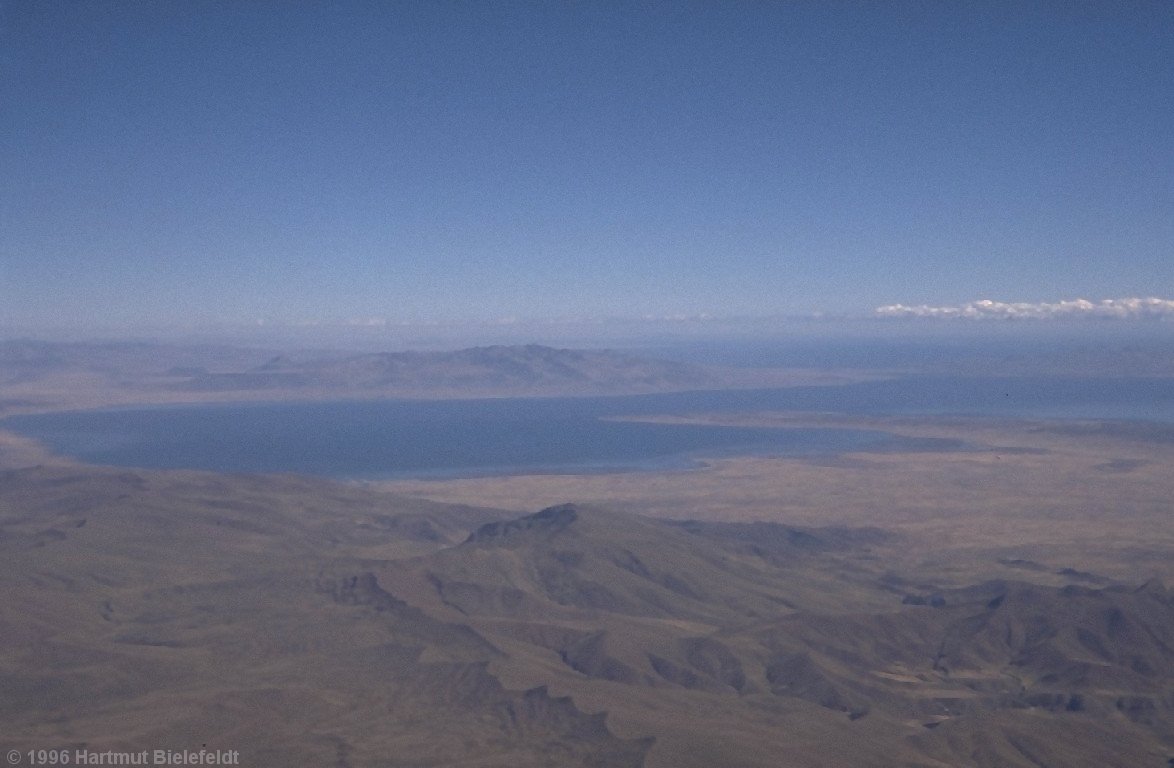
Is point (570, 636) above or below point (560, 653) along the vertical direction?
above

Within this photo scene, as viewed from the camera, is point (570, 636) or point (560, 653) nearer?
point (560, 653)

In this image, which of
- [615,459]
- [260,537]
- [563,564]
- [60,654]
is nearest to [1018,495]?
[615,459]

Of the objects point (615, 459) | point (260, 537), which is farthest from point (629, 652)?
point (615, 459)

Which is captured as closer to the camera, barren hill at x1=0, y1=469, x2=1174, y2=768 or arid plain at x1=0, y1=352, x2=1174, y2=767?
barren hill at x1=0, y1=469, x2=1174, y2=768

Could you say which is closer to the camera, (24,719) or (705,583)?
(24,719)

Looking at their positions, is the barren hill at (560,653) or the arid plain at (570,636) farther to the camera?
the arid plain at (570,636)

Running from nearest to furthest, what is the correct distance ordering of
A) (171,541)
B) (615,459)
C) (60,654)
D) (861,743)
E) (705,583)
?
1. (861,743)
2. (60,654)
3. (705,583)
4. (171,541)
5. (615,459)

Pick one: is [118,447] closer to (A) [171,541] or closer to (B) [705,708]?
(A) [171,541]

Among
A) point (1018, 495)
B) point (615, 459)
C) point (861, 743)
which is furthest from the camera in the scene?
point (615, 459)

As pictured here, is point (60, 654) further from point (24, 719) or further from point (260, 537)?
point (260, 537)
